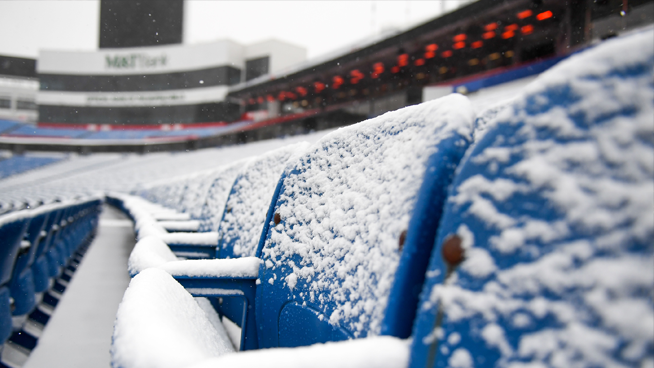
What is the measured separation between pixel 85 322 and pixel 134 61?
24514 mm

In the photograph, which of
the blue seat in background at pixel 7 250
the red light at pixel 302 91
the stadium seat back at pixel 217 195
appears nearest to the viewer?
the blue seat in background at pixel 7 250

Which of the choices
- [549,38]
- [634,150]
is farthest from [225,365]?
[549,38]

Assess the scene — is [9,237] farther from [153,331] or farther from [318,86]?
[318,86]

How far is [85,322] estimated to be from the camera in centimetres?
126

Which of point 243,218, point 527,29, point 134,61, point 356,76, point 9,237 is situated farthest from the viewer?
point 134,61

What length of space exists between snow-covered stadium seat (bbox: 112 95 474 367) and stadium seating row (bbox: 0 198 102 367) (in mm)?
934

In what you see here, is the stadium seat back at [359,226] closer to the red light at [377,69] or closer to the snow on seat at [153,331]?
the snow on seat at [153,331]

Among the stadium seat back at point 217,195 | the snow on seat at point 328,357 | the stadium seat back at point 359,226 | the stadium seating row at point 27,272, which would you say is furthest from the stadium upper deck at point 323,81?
the snow on seat at point 328,357

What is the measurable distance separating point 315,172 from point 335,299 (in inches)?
10.0

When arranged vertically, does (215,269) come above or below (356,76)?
below

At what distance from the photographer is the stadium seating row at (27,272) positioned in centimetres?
122

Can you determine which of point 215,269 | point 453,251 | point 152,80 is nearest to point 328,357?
point 453,251

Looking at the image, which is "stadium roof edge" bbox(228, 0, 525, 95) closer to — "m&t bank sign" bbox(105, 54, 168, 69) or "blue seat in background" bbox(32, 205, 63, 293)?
"blue seat in background" bbox(32, 205, 63, 293)

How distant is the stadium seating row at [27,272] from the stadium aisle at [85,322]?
173mm
